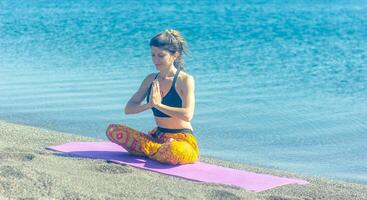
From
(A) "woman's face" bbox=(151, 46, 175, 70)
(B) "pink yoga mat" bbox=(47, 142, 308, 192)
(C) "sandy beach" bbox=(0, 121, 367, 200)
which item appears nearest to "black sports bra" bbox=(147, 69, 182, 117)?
(A) "woman's face" bbox=(151, 46, 175, 70)

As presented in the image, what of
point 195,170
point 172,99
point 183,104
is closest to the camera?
point 195,170

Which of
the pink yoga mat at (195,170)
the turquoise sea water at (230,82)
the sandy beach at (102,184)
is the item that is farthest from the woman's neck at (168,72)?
the turquoise sea water at (230,82)

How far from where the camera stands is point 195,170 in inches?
287

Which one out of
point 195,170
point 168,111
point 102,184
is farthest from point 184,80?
point 102,184

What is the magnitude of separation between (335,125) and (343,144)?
46.7 inches

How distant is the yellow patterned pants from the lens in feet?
24.2

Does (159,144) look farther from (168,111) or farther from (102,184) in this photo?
(102,184)

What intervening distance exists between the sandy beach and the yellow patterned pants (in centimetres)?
36

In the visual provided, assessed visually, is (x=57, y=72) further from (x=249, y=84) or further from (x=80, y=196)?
(x=80, y=196)

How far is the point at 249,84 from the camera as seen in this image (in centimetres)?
1410

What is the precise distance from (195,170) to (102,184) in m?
1.18

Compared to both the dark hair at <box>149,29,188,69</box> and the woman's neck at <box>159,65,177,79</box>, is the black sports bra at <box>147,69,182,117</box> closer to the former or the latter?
the woman's neck at <box>159,65,177,79</box>

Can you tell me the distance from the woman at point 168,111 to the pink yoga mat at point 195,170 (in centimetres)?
10

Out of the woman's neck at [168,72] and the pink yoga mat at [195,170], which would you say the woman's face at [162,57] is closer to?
the woman's neck at [168,72]
